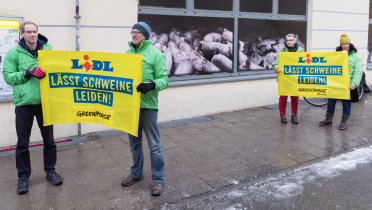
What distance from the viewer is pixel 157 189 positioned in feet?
12.0

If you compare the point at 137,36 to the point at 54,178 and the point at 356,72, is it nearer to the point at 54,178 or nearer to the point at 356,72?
the point at 54,178

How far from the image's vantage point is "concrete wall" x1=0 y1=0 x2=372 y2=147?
5348 millimetres

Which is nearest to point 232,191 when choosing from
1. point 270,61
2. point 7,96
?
point 7,96

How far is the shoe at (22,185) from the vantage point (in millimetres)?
3699

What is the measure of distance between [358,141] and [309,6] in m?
4.64

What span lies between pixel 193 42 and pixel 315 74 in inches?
103

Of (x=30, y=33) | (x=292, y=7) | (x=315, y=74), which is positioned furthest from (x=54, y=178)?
(x=292, y=7)

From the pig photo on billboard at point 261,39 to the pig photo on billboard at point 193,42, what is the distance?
384 millimetres

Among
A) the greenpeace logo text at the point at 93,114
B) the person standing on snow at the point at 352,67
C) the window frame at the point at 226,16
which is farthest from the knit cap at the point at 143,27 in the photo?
the person standing on snow at the point at 352,67

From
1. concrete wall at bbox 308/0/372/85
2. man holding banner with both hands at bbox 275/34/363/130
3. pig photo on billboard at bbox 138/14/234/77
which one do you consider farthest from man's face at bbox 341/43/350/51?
concrete wall at bbox 308/0/372/85

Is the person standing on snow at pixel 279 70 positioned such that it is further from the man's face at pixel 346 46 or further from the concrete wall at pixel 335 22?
the concrete wall at pixel 335 22

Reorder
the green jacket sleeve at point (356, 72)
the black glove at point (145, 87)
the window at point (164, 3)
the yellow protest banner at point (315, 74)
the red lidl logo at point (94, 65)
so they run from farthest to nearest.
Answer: the window at point (164, 3)
the yellow protest banner at point (315, 74)
the green jacket sleeve at point (356, 72)
the red lidl logo at point (94, 65)
the black glove at point (145, 87)

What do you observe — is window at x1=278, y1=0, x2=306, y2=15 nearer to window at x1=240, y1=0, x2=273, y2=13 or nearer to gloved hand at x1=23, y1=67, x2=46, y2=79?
window at x1=240, y1=0, x2=273, y2=13

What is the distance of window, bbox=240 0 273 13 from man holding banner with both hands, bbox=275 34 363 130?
1.91 meters
